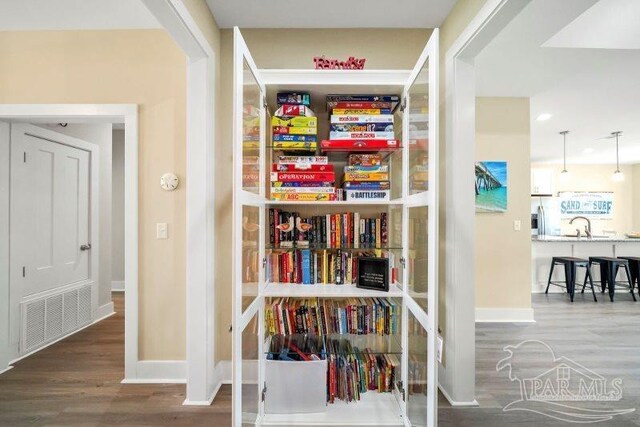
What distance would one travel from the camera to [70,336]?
10.6 feet

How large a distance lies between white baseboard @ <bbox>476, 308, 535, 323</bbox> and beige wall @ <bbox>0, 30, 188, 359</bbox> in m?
3.35

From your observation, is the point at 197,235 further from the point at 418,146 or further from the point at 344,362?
the point at 418,146

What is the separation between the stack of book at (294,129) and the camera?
78.2 inches

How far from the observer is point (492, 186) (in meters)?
3.71

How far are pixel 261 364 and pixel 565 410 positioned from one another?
6.79 feet

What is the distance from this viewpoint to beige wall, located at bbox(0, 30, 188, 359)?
236 centimetres

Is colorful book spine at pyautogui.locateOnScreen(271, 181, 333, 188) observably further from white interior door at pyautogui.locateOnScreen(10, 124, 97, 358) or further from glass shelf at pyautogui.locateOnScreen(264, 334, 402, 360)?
white interior door at pyautogui.locateOnScreen(10, 124, 97, 358)

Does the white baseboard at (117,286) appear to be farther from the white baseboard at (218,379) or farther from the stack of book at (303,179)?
the stack of book at (303,179)

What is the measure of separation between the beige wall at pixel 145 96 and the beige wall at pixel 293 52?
0.34 metres

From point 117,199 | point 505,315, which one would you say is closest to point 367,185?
point 505,315

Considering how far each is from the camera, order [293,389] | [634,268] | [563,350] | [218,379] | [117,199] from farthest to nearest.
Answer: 1. [117,199]
2. [634,268]
3. [563,350]
4. [218,379]
5. [293,389]

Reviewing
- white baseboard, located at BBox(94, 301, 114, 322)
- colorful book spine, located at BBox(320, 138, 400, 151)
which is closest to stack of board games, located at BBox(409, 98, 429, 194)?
colorful book spine, located at BBox(320, 138, 400, 151)

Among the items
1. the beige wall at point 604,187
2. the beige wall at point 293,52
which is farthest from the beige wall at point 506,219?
the beige wall at point 604,187

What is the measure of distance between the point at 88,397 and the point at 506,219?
14.5 feet
